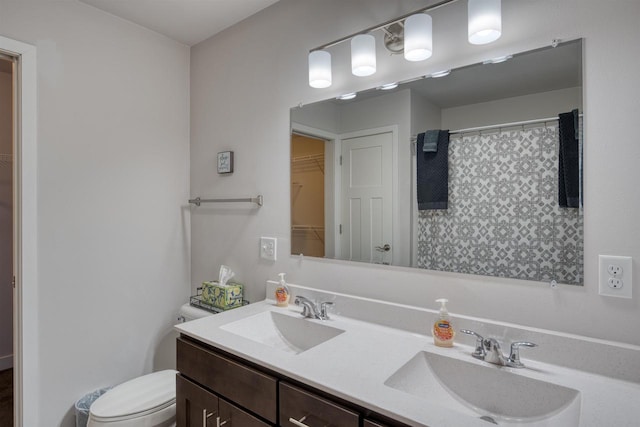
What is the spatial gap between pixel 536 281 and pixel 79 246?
2070 millimetres

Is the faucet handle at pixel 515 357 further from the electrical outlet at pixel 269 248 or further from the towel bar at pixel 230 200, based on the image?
the towel bar at pixel 230 200

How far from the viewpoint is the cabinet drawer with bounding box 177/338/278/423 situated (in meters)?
1.06

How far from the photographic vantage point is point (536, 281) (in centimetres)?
111

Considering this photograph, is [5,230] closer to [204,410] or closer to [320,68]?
[204,410]

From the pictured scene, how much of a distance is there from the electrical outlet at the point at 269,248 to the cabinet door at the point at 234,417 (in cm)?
76

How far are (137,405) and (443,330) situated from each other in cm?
139

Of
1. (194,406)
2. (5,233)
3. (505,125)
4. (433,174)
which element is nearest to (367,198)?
(433,174)

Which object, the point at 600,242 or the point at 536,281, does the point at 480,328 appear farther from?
the point at 600,242

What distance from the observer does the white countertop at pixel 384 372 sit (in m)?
0.79

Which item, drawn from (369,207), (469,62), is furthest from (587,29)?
(369,207)

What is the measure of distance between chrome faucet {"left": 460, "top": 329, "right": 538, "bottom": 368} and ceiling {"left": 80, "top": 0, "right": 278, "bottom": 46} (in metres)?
1.81

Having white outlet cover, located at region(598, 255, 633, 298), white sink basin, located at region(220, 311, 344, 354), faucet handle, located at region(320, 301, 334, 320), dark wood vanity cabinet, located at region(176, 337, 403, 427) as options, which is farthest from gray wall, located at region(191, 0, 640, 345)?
dark wood vanity cabinet, located at region(176, 337, 403, 427)

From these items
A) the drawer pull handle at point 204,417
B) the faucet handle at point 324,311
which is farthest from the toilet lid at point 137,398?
the faucet handle at point 324,311

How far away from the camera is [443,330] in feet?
3.80
